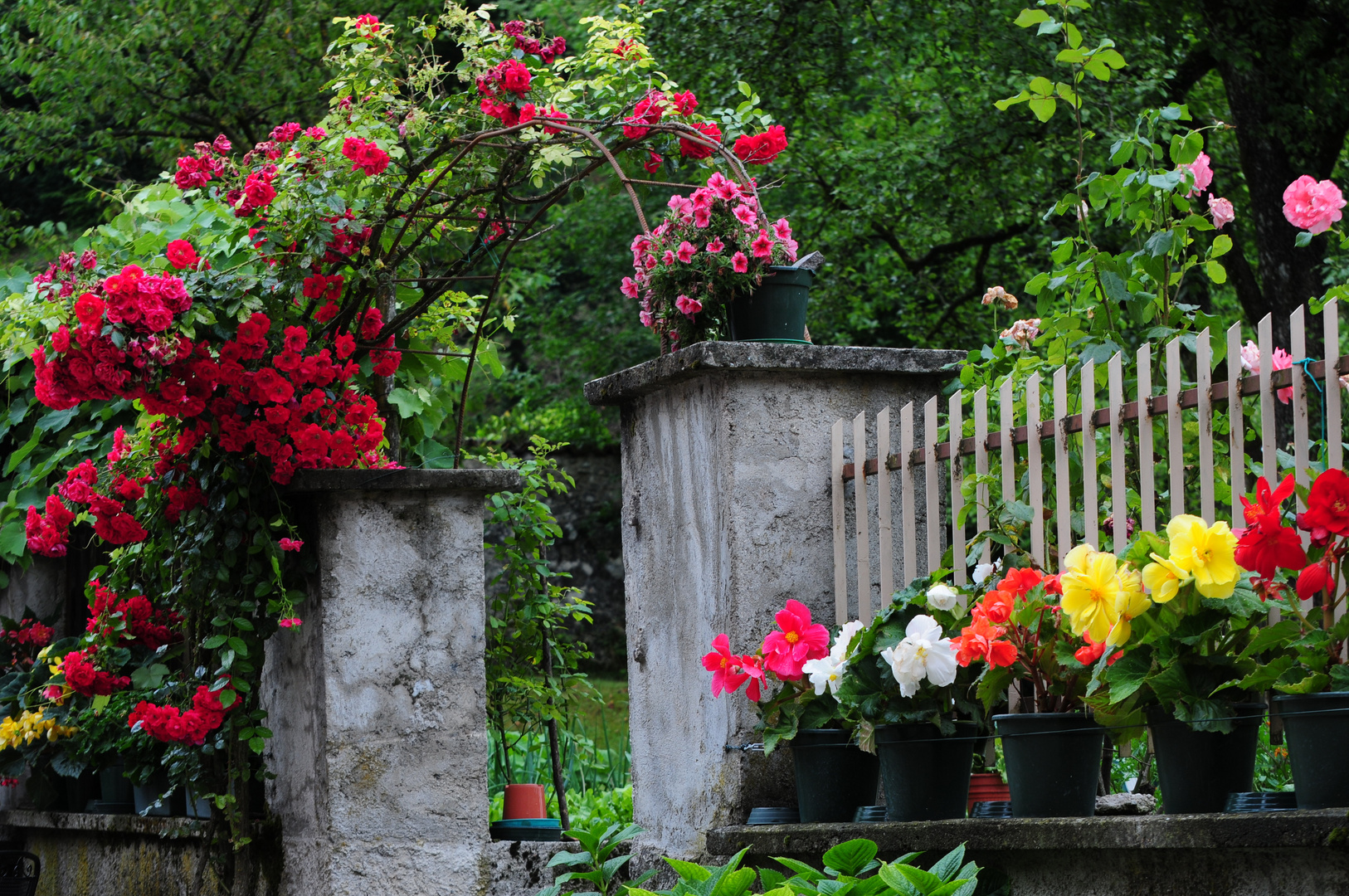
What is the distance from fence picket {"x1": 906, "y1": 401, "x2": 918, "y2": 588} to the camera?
2748mm

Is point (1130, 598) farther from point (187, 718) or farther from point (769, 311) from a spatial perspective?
point (187, 718)

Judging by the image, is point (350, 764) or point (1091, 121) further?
point (1091, 121)

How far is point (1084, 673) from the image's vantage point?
86.9 inches

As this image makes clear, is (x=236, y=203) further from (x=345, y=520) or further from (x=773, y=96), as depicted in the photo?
(x=773, y=96)

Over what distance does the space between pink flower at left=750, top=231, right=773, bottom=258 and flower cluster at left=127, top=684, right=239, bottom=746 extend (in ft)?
5.91

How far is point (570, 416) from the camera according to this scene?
1232 centimetres

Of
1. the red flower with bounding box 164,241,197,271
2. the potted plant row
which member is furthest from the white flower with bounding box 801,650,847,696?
the red flower with bounding box 164,241,197,271

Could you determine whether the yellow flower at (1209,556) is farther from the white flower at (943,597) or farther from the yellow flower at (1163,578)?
the white flower at (943,597)

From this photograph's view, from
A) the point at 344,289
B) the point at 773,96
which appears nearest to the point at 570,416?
the point at 773,96

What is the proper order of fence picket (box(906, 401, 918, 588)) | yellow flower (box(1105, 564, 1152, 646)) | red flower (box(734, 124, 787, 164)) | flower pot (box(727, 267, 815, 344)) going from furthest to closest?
1. red flower (box(734, 124, 787, 164))
2. flower pot (box(727, 267, 815, 344))
3. fence picket (box(906, 401, 918, 588))
4. yellow flower (box(1105, 564, 1152, 646))

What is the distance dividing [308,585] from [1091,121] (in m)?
→ 6.48

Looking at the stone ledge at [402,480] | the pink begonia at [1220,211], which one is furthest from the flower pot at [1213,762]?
the stone ledge at [402,480]

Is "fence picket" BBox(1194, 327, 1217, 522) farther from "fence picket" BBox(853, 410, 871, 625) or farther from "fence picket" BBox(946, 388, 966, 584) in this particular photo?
"fence picket" BBox(853, 410, 871, 625)

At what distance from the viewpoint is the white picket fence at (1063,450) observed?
211 cm
